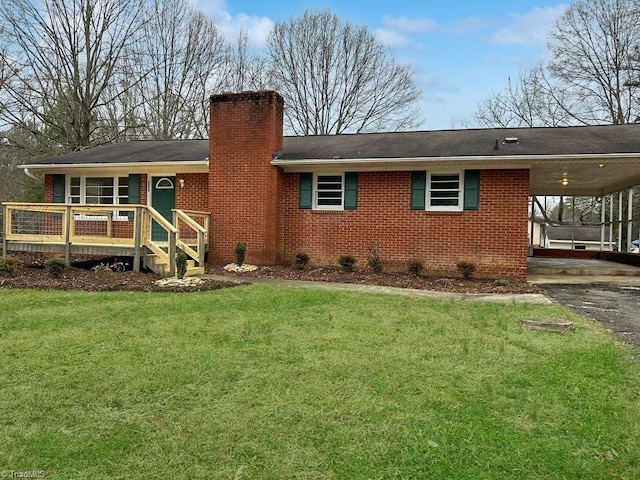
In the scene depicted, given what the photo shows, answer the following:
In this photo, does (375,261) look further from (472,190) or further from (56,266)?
(56,266)

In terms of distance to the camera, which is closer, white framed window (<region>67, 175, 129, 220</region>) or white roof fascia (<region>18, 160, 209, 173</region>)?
white roof fascia (<region>18, 160, 209, 173</region>)

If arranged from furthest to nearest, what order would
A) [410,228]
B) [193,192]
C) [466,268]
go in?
[193,192], [410,228], [466,268]

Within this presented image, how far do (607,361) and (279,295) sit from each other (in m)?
4.64

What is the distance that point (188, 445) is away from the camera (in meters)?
2.56

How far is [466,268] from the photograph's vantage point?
10.1 metres

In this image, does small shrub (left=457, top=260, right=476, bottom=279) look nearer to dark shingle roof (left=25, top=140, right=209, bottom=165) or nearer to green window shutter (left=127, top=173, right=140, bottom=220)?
dark shingle roof (left=25, top=140, right=209, bottom=165)

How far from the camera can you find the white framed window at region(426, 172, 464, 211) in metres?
10.7

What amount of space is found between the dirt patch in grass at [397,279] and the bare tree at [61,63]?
49.4ft

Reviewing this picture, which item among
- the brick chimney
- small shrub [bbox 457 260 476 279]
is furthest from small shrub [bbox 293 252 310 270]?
small shrub [bbox 457 260 476 279]

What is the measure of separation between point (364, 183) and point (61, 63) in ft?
57.0

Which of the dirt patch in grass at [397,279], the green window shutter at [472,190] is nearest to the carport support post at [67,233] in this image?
the dirt patch in grass at [397,279]

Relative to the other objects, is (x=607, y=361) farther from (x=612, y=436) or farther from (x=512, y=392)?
(x=612, y=436)

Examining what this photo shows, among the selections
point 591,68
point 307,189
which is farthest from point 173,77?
point 591,68

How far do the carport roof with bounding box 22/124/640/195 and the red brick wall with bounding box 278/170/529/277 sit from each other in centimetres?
47
